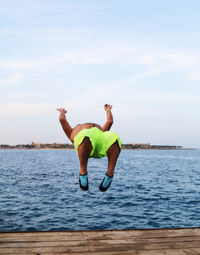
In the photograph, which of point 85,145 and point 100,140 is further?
point 100,140

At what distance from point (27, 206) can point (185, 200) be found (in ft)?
39.8

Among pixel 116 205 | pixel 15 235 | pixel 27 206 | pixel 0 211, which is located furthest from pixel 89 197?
pixel 15 235

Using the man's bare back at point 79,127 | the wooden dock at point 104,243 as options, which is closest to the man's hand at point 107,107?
the man's bare back at point 79,127

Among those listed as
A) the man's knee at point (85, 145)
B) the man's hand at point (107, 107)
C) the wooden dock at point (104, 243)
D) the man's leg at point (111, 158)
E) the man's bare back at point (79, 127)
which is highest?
the man's hand at point (107, 107)

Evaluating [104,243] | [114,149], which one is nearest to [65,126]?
[114,149]

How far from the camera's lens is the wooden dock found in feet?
20.1

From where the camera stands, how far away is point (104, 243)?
6531mm

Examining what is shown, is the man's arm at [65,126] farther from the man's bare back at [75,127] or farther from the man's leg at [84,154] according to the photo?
the man's leg at [84,154]

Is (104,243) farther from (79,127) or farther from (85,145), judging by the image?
(85,145)

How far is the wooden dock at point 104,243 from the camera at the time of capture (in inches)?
241

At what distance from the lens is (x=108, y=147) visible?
3.67 meters

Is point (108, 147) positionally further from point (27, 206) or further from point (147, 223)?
point (27, 206)

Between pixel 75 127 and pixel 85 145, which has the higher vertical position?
pixel 75 127

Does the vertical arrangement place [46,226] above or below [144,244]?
below
